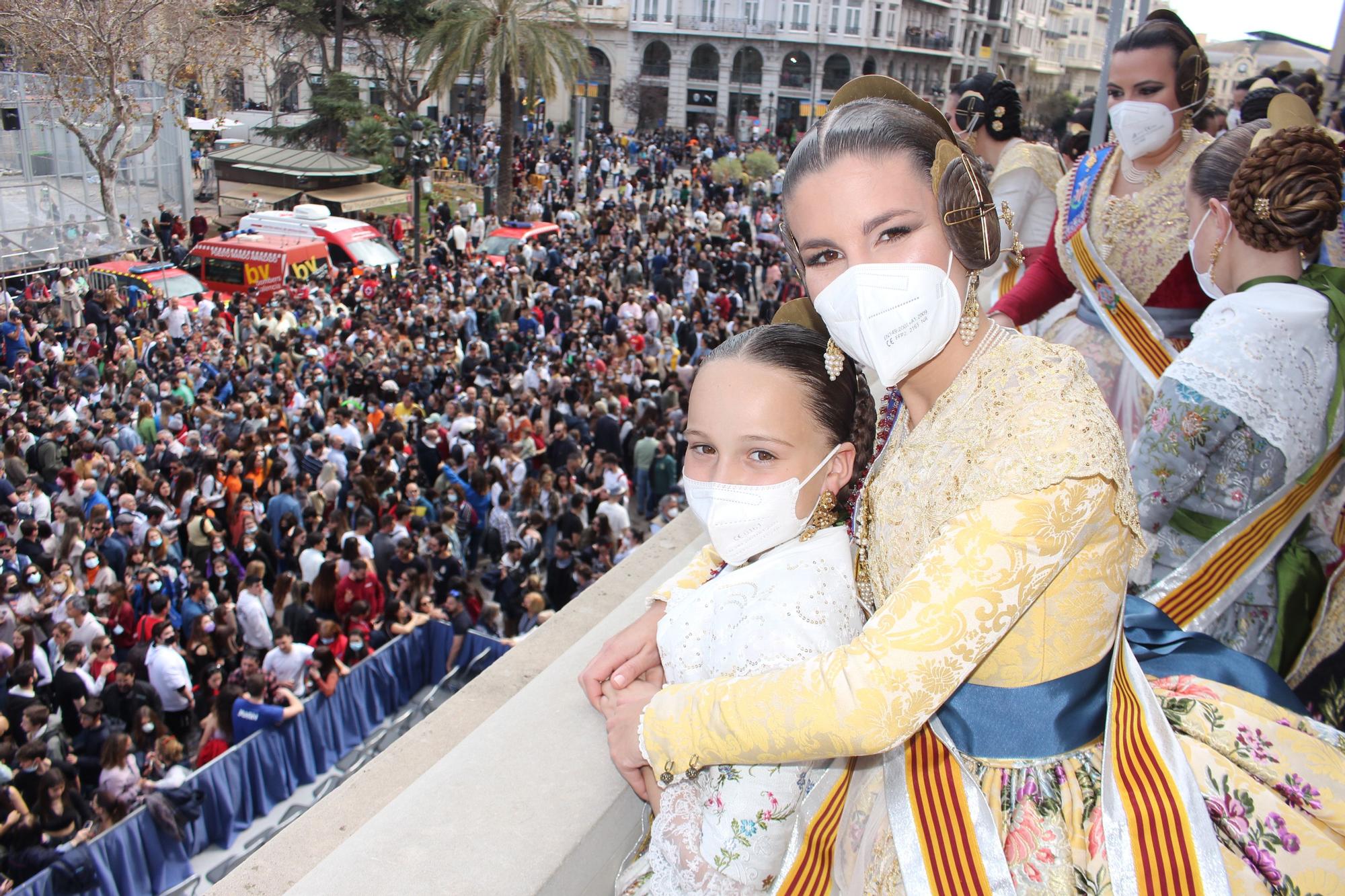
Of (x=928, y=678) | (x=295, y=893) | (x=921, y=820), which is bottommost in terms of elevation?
(x=295, y=893)

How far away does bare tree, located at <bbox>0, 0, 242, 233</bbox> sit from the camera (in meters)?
20.8

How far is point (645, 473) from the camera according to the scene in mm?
11922

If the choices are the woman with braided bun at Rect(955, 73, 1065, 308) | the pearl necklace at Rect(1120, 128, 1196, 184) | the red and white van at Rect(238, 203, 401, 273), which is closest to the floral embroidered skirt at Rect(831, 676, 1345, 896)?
the pearl necklace at Rect(1120, 128, 1196, 184)

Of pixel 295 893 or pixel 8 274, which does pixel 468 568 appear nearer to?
pixel 295 893

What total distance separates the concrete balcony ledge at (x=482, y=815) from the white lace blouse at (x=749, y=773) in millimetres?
158

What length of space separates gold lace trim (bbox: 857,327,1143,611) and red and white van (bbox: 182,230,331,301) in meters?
19.4

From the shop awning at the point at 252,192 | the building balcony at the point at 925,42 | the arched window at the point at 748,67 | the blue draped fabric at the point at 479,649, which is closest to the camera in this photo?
the blue draped fabric at the point at 479,649

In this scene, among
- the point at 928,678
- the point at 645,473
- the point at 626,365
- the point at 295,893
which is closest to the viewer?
the point at 928,678

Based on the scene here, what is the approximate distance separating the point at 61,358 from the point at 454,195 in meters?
19.8

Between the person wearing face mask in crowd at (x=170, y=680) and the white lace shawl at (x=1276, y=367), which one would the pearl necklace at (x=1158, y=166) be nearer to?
the white lace shawl at (x=1276, y=367)

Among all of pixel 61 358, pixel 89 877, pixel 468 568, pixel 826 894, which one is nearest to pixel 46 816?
pixel 89 877

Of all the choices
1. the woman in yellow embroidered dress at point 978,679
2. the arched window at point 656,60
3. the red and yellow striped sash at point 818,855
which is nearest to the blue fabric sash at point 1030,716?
the woman in yellow embroidered dress at point 978,679

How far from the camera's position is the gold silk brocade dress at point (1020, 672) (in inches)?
51.7

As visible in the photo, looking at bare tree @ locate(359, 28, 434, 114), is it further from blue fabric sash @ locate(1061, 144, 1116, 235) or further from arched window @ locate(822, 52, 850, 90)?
blue fabric sash @ locate(1061, 144, 1116, 235)
